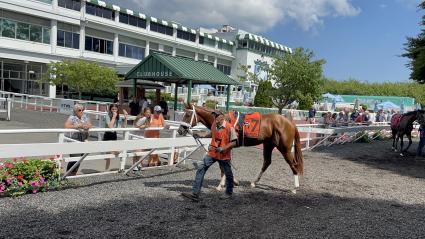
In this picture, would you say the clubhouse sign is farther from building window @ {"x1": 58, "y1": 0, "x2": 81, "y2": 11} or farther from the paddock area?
building window @ {"x1": 58, "y1": 0, "x2": 81, "y2": 11}

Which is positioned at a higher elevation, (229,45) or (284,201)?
(229,45)

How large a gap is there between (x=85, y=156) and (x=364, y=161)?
9.88m

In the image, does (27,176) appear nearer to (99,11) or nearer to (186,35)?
(99,11)

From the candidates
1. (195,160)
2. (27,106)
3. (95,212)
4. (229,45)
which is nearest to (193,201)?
(95,212)

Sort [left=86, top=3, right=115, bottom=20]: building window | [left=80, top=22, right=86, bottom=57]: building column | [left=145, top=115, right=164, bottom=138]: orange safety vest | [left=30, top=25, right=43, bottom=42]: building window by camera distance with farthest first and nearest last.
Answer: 1. [left=86, top=3, right=115, bottom=20]: building window
2. [left=80, top=22, right=86, bottom=57]: building column
3. [left=30, top=25, right=43, bottom=42]: building window
4. [left=145, top=115, right=164, bottom=138]: orange safety vest

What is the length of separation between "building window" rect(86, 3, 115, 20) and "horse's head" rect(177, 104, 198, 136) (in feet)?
146

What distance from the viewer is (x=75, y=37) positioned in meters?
45.8

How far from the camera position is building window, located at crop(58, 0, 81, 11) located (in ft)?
143

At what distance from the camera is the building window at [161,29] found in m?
58.2

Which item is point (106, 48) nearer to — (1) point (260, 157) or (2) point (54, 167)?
(1) point (260, 157)

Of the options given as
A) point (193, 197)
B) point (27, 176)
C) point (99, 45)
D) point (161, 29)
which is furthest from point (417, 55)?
point (161, 29)

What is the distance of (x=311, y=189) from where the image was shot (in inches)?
334

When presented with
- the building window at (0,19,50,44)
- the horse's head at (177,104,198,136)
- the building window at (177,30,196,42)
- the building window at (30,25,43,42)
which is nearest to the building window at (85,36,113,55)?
the building window at (0,19,50,44)

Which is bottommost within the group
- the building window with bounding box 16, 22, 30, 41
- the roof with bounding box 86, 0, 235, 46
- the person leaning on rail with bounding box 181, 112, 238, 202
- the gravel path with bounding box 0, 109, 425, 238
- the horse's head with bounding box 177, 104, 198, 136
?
the gravel path with bounding box 0, 109, 425, 238
